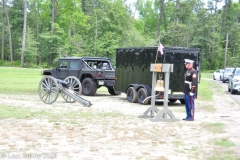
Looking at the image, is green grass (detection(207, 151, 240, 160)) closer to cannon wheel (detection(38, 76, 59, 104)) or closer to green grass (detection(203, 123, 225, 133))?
green grass (detection(203, 123, 225, 133))

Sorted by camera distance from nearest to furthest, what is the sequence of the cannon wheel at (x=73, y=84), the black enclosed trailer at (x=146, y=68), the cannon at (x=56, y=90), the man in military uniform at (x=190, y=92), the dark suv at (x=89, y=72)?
the man in military uniform at (x=190, y=92) → the cannon at (x=56, y=90) → the black enclosed trailer at (x=146, y=68) → the cannon wheel at (x=73, y=84) → the dark suv at (x=89, y=72)

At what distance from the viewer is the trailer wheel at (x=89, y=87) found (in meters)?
18.9

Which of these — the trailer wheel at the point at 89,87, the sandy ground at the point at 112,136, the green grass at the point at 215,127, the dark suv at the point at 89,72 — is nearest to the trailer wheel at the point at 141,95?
the sandy ground at the point at 112,136

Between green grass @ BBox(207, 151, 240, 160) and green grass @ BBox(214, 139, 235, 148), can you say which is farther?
green grass @ BBox(214, 139, 235, 148)

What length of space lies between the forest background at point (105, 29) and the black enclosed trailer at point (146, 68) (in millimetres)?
36584

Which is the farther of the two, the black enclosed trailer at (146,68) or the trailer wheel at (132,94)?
the trailer wheel at (132,94)

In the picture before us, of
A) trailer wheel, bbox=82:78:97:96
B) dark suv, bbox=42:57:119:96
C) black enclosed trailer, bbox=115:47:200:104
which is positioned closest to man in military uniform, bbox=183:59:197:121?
black enclosed trailer, bbox=115:47:200:104

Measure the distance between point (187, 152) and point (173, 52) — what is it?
8.47m

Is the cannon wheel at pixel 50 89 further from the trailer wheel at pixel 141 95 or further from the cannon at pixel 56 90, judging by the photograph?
the trailer wheel at pixel 141 95

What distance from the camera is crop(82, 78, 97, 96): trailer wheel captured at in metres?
18.9

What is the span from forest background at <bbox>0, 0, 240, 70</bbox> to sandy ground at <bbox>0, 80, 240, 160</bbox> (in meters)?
42.6

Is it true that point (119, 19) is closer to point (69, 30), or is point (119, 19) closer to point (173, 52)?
point (69, 30)

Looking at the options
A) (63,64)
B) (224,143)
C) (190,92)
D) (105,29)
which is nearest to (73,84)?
(63,64)

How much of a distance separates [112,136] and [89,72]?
11290 mm
